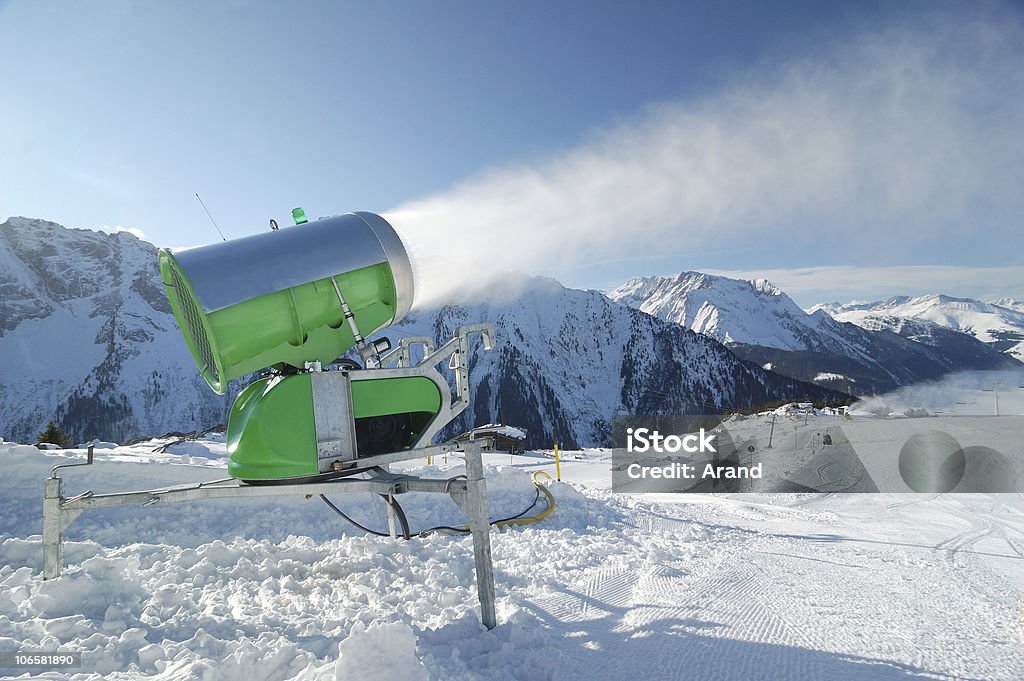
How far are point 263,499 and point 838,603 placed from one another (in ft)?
23.0

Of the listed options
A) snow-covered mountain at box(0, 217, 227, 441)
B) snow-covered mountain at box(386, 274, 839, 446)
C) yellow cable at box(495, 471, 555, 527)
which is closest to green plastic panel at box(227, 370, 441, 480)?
yellow cable at box(495, 471, 555, 527)

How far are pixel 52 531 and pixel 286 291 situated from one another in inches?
105

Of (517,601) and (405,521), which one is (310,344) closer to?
(405,521)

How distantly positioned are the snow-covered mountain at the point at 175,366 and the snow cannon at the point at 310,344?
403ft

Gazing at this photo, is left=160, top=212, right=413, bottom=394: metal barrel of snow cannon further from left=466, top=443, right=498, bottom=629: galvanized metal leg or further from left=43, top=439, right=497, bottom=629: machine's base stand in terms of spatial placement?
left=466, top=443, right=498, bottom=629: galvanized metal leg

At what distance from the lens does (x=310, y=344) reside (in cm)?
384

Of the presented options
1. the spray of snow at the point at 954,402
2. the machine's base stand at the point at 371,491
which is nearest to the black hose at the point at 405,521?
the machine's base stand at the point at 371,491

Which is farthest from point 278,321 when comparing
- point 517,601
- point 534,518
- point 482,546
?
point 534,518

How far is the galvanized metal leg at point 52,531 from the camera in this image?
3943 millimetres

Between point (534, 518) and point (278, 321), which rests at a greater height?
point (278, 321)

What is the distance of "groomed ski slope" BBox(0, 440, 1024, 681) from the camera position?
2961mm

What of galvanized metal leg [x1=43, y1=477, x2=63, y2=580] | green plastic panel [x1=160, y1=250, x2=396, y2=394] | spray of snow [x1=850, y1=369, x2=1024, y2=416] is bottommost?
spray of snow [x1=850, y1=369, x2=1024, y2=416]

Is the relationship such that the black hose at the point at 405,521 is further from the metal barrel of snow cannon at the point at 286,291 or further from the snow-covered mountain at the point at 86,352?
the snow-covered mountain at the point at 86,352

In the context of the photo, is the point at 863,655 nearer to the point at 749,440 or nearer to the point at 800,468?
the point at 800,468
